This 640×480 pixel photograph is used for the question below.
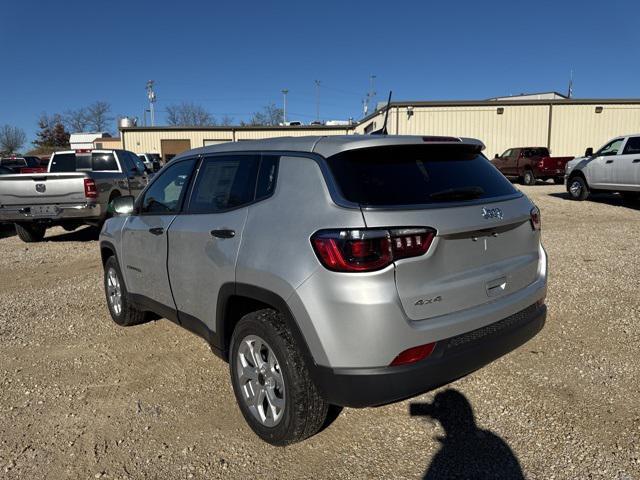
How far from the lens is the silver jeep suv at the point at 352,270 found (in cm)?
234

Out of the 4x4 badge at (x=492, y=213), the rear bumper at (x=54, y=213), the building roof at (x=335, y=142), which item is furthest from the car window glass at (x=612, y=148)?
the rear bumper at (x=54, y=213)

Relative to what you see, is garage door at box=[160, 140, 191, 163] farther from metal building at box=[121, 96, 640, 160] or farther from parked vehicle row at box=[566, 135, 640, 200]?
parked vehicle row at box=[566, 135, 640, 200]

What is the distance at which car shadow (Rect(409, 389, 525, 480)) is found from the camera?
8.44 ft

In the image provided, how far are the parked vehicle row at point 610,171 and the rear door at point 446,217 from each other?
1171cm

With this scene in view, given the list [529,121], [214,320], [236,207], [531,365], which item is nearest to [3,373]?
[214,320]

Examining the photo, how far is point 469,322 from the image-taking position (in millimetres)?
2564

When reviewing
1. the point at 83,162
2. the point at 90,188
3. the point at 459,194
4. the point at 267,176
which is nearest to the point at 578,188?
the point at 90,188

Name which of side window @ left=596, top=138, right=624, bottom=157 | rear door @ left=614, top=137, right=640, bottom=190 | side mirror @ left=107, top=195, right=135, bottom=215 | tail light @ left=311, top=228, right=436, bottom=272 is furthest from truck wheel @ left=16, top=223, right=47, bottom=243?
side window @ left=596, top=138, right=624, bottom=157

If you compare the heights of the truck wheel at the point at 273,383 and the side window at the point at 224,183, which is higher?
the side window at the point at 224,183

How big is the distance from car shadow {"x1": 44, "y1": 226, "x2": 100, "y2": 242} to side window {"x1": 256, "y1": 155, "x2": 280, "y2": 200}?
837 centimetres

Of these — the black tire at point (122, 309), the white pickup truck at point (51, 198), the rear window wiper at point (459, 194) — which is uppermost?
the rear window wiper at point (459, 194)

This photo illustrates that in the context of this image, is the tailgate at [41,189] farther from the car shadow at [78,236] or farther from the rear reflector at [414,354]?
the rear reflector at [414,354]

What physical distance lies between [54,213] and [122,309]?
17.8ft

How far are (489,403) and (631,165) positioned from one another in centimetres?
1192
